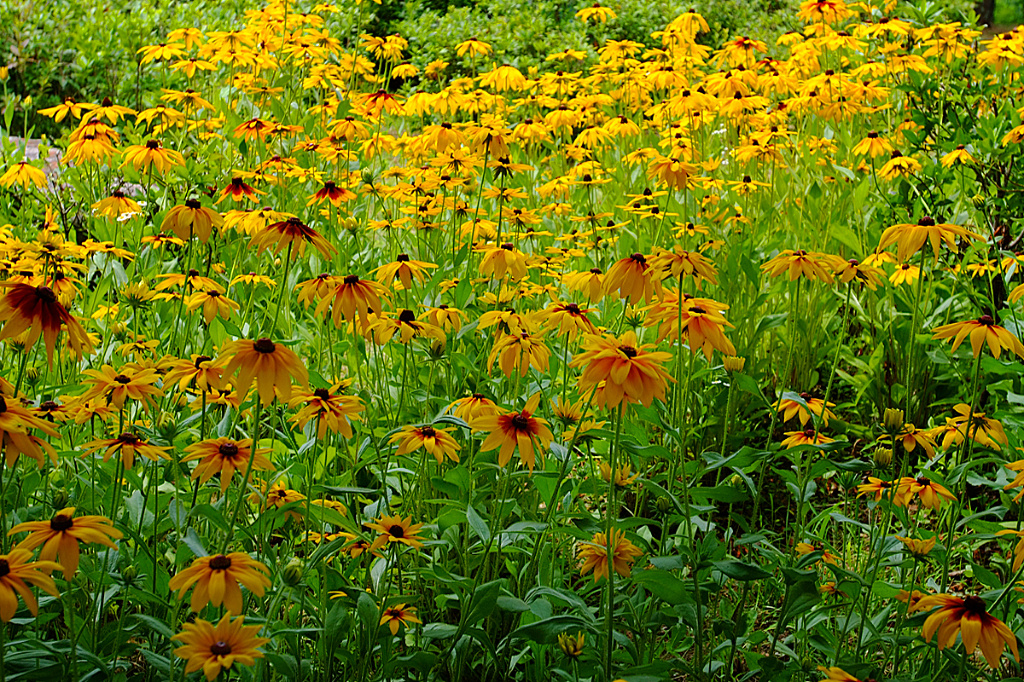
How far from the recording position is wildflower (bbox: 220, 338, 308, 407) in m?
1.24

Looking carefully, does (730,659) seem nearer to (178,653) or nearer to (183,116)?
(178,653)

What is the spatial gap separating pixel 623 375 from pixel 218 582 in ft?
1.82

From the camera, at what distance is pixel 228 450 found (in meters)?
1.35

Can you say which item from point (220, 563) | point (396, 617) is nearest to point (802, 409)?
point (396, 617)

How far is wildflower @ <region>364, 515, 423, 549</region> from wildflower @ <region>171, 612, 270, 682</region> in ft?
1.08

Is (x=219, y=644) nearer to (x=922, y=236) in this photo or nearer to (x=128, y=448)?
(x=128, y=448)

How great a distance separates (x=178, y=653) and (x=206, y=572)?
11 cm

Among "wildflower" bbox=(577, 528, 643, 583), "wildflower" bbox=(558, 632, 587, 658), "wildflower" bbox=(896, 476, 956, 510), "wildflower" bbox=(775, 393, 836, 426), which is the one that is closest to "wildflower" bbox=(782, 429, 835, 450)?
"wildflower" bbox=(775, 393, 836, 426)

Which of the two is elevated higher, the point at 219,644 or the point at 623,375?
the point at 623,375

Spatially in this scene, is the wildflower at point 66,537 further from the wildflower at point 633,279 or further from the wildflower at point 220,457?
the wildflower at point 633,279

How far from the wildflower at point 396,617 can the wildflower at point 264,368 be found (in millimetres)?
379

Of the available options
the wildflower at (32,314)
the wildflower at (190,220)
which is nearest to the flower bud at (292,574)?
the wildflower at (32,314)

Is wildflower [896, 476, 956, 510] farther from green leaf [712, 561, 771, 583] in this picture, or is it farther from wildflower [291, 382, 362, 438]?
wildflower [291, 382, 362, 438]

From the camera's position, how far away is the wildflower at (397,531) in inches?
55.2
